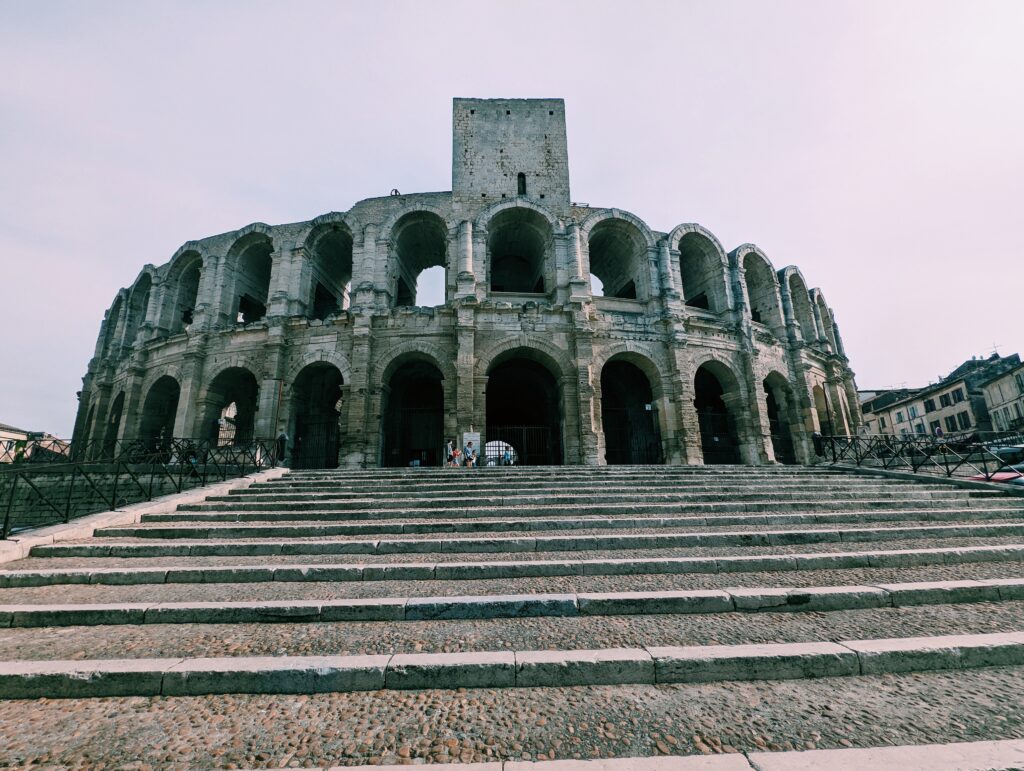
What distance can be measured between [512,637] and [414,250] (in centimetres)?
1919

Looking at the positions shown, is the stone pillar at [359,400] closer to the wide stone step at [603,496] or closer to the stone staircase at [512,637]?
the wide stone step at [603,496]

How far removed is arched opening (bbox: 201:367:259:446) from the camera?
16344 mm

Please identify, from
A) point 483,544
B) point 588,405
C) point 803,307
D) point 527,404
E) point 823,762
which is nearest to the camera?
point 823,762

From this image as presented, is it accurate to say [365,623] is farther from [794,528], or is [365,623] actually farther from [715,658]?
[794,528]

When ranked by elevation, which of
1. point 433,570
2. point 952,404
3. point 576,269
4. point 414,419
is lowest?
point 433,570

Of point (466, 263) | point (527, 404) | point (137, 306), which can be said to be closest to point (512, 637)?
point (466, 263)

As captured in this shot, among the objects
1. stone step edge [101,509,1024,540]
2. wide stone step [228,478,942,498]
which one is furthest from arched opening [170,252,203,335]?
stone step edge [101,509,1024,540]

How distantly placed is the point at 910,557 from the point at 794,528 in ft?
4.43

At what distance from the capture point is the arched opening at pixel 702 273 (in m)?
18.0

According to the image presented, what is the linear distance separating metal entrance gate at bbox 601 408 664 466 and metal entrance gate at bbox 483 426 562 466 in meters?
2.33

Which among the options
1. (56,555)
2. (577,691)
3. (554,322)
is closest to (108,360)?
(56,555)

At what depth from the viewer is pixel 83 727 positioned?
252cm

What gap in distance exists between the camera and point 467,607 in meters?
3.84

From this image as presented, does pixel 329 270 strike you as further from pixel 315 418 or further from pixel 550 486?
pixel 550 486
